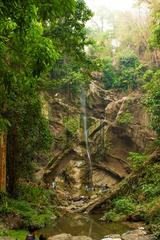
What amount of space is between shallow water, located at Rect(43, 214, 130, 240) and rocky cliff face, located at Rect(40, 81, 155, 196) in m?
14.6

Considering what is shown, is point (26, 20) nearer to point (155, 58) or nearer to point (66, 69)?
point (66, 69)

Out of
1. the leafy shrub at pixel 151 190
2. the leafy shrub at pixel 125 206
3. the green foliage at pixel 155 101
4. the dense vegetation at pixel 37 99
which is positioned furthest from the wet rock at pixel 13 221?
the green foliage at pixel 155 101

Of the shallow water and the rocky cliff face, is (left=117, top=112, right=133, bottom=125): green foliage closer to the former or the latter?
the rocky cliff face

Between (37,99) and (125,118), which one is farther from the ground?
(125,118)

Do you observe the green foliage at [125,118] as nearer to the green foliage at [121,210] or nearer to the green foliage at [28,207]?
the green foliage at [28,207]

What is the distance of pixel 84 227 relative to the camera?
18.7 meters

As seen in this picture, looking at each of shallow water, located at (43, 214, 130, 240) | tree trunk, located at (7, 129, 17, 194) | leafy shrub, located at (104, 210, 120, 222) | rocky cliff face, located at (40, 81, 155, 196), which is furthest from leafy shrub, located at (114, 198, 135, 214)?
rocky cliff face, located at (40, 81, 155, 196)

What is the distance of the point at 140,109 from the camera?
3950 centimetres

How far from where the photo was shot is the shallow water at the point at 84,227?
659 inches

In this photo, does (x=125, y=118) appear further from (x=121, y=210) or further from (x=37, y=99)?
(x=37, y=99)

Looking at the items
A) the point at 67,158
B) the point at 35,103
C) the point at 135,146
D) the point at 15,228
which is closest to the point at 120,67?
the point at 135,146

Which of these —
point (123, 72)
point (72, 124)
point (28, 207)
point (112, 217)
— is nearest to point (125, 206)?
point (112, 217)

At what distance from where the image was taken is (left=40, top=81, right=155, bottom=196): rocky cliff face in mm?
36844

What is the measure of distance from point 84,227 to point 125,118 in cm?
2011
